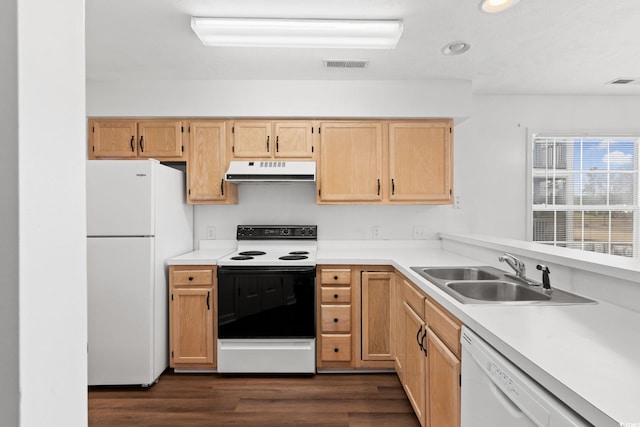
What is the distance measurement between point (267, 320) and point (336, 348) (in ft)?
1.93

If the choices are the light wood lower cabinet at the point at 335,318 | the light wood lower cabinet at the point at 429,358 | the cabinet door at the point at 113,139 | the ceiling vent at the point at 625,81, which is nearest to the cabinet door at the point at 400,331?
the light wood lower cabinet at the point at 429,358

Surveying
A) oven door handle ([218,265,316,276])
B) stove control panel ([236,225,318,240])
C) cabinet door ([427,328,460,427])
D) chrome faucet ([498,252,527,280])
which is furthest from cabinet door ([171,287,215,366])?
chrome faucet ([498,252,527,280])

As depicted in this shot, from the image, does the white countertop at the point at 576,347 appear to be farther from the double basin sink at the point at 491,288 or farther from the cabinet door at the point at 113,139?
the cabinet door at the point at 113,139

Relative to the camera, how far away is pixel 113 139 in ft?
10.0

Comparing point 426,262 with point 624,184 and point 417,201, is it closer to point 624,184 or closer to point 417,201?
point 417,201

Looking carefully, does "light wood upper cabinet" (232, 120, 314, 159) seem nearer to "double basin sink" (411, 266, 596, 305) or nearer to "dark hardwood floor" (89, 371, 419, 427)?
"double basin sink" (411, 266, 596, 305)

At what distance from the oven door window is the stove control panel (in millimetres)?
656

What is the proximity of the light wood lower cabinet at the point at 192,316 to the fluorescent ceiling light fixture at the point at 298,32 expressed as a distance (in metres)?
1.67

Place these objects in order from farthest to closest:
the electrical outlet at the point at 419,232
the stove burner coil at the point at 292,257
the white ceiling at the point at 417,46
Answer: the electrical outlet at the point at 419,232 → the stove burner coil at the point at 292,257 → the white ceiling at the point at 417,46

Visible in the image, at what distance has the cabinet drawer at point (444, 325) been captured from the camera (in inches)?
54.9

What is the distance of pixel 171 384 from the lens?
2.56m

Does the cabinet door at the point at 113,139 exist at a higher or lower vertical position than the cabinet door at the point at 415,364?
higher

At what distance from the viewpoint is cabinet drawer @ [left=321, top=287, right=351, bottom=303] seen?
8.88 feet

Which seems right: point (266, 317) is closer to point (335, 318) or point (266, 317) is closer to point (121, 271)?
point (335, 318)
